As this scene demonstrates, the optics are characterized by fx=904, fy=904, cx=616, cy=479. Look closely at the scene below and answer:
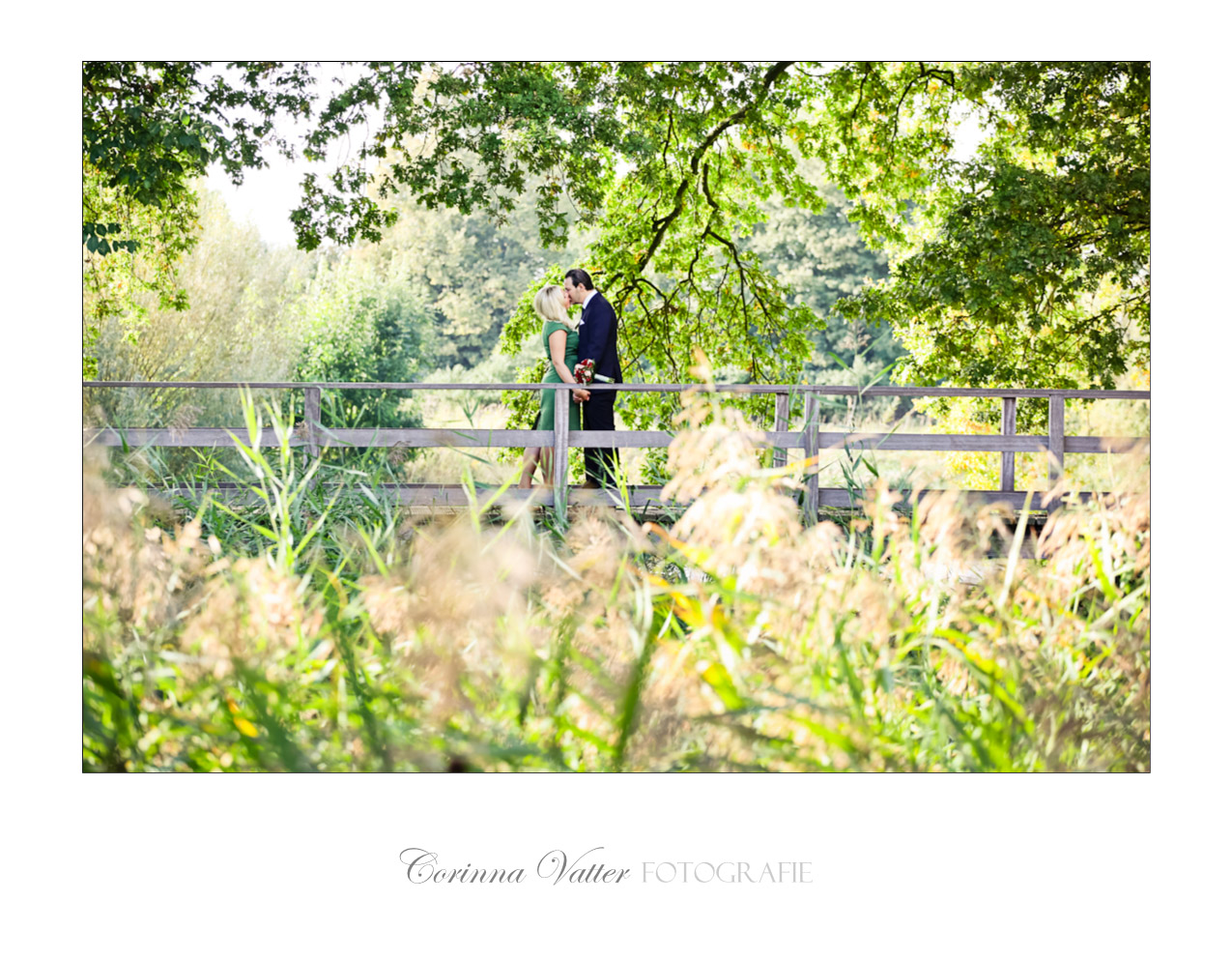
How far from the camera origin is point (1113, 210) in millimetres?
5621

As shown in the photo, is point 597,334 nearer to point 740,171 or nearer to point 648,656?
point 740,171

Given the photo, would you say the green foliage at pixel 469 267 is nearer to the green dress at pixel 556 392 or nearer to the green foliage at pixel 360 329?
the green foliage at pixel 360 329

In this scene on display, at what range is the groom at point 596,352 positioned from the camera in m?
5.23

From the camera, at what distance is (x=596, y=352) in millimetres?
5277

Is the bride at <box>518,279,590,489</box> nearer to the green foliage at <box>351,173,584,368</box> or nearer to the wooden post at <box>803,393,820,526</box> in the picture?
the wooden post at <box>803,393,820,526</box>

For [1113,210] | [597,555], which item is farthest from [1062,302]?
[597,555]

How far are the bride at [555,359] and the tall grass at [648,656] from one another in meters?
3.08

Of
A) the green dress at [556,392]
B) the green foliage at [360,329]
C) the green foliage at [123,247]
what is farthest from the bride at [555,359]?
the green foliage at [360,329]

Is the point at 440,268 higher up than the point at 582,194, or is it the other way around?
the point at 440,268

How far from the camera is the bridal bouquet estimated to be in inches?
204

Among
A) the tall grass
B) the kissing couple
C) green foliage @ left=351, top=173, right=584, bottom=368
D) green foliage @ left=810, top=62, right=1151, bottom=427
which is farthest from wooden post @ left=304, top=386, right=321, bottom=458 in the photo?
green foliage @ left=351, top=173, right=584, bottom=368
